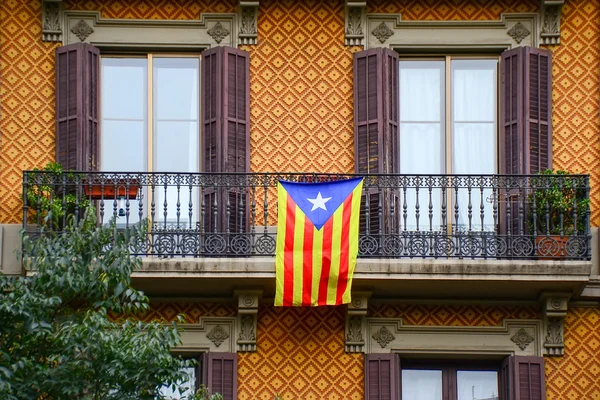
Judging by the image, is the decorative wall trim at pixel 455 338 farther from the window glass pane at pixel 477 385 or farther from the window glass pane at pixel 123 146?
the window glass pane at pixel 123 146

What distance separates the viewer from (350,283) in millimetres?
21562

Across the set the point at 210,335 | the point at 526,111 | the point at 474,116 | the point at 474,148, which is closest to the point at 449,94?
the point at 474,116

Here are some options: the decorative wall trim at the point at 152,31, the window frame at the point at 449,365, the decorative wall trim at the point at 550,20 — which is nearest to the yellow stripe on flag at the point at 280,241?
the window frame at the point at 449,365

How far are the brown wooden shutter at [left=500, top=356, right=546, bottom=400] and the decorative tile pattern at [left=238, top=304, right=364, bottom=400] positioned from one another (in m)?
1.77

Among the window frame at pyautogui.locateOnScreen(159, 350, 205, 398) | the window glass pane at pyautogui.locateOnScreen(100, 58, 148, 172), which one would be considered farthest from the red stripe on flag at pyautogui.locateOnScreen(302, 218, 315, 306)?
the window glass pane at pyautogui.locateOnScreen(100, 58, 148, 172)

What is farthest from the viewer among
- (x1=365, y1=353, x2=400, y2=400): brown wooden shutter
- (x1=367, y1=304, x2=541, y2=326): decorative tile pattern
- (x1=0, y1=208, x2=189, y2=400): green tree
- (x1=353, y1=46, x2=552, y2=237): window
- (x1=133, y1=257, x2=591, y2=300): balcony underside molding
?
(x1=353, y1=46, x2=552, y2=237): window

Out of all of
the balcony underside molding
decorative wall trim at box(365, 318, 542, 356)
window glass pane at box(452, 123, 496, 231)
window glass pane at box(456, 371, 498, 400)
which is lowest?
window glass pane at box(456, 371, 498, 400)

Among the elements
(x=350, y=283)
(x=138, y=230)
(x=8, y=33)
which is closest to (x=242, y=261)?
(x=350, y=283)

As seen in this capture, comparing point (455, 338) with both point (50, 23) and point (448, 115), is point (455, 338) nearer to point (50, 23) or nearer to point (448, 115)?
point (448, 115)

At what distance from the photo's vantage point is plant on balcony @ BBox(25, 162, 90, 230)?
72.2 ft

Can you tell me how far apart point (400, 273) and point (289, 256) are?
1.32m

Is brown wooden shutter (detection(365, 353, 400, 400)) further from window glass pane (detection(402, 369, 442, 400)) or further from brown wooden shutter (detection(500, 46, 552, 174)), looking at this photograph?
brown wooden shutter (detection(500, 46, 552, 174))

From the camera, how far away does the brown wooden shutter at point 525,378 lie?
21781 mm

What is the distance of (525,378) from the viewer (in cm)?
2186
